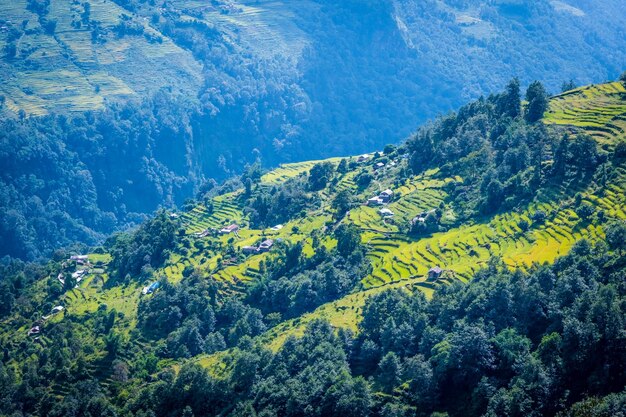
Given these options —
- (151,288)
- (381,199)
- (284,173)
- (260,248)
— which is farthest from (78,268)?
(284,173)

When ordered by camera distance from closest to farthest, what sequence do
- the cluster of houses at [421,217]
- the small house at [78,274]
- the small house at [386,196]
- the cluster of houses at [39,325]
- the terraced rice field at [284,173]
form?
the cluster of houses at [421,217]
the cluster of houses at [39,325]
the small house at [386,196]
the small house at [78,274]
the terraced rice field at [284,173]

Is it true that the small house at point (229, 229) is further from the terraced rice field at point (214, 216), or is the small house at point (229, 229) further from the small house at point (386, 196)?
the small house at point (386, 196)

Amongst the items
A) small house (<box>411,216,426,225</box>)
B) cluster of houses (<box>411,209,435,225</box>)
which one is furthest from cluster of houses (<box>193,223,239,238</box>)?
small house (<box>411,216,426,225</box>)

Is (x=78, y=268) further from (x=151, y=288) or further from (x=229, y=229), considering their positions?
(x=229, y=229)

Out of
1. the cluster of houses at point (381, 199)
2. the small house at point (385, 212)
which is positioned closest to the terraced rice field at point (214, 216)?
the cluster of houses at point (381, 199)

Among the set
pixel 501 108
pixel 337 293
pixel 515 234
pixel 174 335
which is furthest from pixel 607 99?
pixel 174 335
